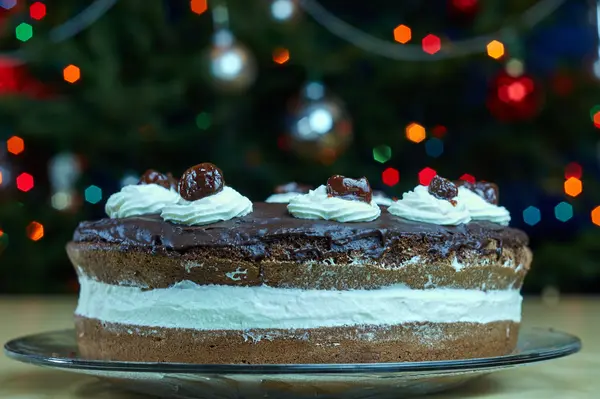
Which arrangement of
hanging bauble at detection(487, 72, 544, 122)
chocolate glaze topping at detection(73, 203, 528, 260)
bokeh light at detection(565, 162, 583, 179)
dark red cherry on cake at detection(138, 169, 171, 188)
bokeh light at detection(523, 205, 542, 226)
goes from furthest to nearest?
bokeh light at detection(523, 205, 542, 226) < bokeh light at detection(565, 162, 583, 179) < hanging bauble at detection(487, 72, 544, 122) < dark red cherry on cake at detection(138, 169, 171, 188) < chocolate glaze topping at detection(73, 203, 528, 260)

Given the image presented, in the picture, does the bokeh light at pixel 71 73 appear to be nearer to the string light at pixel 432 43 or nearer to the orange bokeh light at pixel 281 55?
the orange bokeh light at pixel 281 55

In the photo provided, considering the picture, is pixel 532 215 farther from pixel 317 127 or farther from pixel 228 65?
pixel 228 65

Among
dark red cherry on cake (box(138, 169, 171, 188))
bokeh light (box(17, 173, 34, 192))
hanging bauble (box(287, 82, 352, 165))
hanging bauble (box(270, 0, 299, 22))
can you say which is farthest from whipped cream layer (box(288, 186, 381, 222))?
bokeh light (box(17, 173, 34, 192))

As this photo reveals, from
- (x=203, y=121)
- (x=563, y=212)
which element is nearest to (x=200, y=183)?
(x=203, y=121)

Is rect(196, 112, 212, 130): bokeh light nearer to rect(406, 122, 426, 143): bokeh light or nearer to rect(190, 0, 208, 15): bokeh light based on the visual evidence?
rect(190, 0, 208, 15): bokeh light

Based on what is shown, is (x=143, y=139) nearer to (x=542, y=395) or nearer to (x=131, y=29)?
(x=131, y=29)

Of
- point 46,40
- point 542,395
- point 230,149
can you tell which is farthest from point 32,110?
point 542,395
